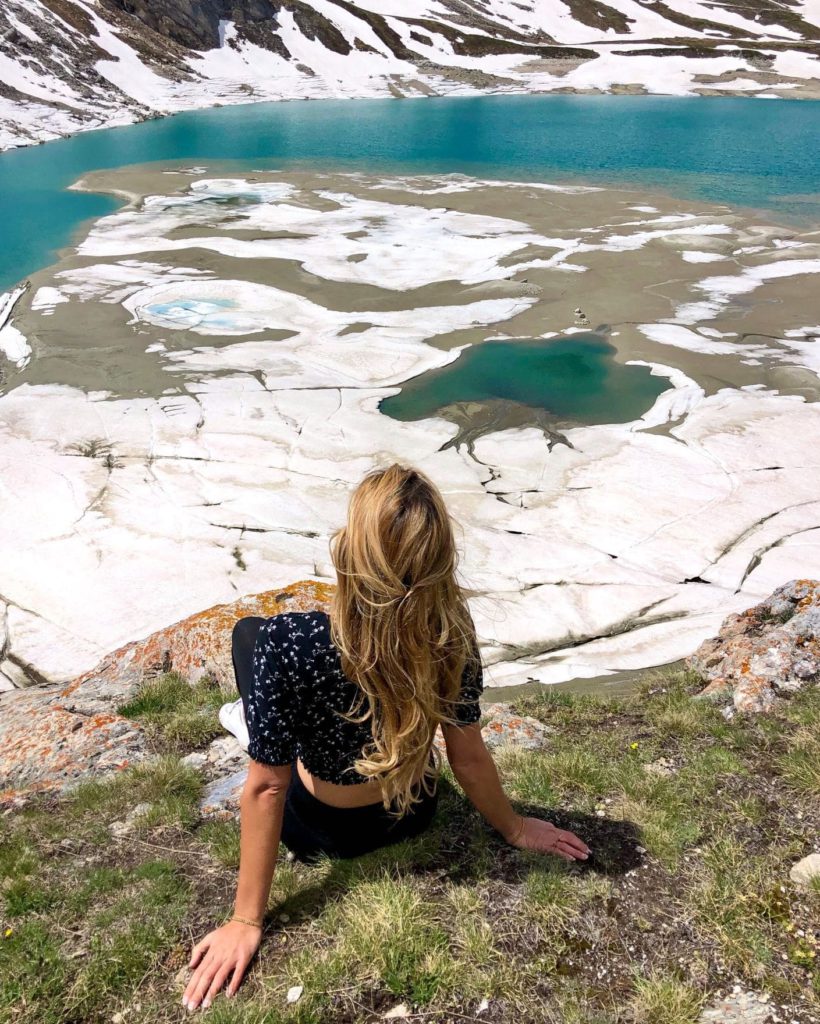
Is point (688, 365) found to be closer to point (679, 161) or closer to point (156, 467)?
point (156, 467)

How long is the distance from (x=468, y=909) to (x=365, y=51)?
9305cm

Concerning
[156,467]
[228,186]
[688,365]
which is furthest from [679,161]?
[156,467]

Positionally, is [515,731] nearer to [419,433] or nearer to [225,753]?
[225,753]

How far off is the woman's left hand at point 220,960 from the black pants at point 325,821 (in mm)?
494

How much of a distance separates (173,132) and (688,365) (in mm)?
47520

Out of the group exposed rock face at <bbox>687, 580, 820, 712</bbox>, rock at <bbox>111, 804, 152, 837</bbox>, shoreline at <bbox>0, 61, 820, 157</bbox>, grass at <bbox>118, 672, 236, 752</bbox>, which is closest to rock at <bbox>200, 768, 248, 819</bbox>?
rock at <bbox>111, 804, 152, 837</bbox>

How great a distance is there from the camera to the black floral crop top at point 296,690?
2.67 metres

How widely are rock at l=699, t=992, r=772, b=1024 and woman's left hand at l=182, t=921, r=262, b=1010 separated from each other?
169 centimetres

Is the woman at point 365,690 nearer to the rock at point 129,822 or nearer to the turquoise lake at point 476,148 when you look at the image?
the rock at point 129,822

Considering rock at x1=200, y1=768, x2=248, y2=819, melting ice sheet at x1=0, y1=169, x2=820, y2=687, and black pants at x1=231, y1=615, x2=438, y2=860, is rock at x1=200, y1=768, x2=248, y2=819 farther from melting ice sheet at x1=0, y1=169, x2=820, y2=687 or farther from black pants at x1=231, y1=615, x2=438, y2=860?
melting ice sheet at x1=0, y1=169, x2=820, y2=687

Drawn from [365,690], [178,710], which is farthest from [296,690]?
[178,710]

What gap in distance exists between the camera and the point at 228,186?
33438mm

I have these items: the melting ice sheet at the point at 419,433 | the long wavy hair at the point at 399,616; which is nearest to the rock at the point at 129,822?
the long wavy hair at the point at 399,616

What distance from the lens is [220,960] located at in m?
2.84
